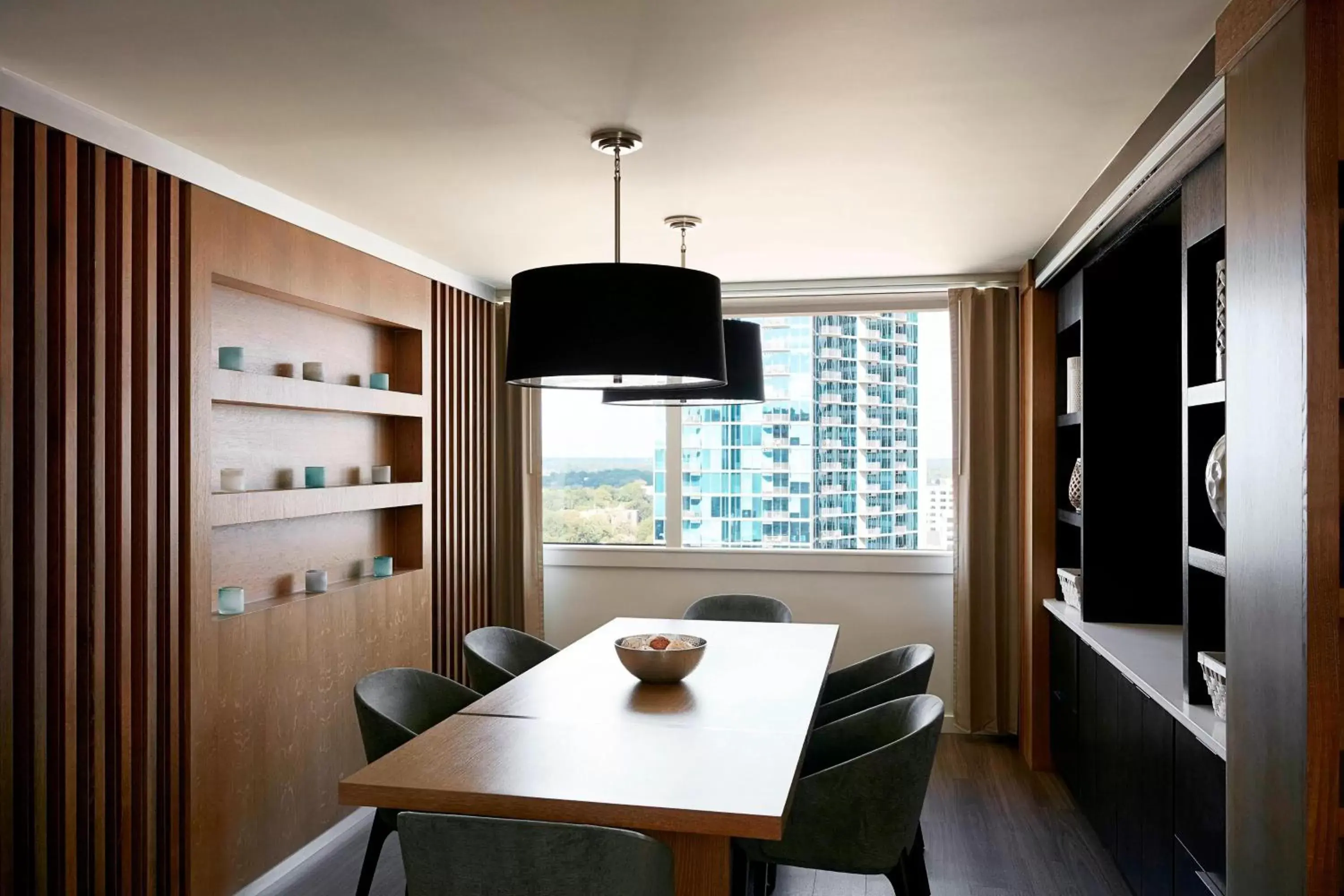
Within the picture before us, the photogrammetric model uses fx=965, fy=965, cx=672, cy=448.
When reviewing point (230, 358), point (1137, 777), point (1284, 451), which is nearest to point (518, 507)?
point (230, 358)

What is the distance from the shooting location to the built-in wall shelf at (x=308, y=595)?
132 inches

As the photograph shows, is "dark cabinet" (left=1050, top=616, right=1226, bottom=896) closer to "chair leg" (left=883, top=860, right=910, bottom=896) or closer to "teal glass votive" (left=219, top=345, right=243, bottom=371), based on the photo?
"chair leg" (left=883, top=860, right=910, bottom=896)

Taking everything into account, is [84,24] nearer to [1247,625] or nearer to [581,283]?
[581,283]

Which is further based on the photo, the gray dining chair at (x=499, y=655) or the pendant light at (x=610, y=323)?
the gray dining chair at (x=499, y=655)

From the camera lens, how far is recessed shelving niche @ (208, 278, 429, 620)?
11.3 ft

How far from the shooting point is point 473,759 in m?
2.31

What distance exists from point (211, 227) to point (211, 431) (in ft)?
2.26

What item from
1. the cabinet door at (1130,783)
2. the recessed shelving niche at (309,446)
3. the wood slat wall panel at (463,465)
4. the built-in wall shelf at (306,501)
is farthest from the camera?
the wood slat wall panel at (463,465)

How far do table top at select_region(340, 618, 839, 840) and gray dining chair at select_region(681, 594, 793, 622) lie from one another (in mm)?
1163

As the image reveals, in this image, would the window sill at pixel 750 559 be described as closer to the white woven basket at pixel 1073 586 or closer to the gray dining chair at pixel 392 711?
the white woven basket at pixel 1073 586

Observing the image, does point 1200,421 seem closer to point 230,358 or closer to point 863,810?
point 863,810

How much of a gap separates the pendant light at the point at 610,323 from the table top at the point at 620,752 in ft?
3.00

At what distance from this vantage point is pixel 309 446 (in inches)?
157

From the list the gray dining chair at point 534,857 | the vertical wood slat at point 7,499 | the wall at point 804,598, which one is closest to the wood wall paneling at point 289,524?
the vertical wood slat at point 7,499
